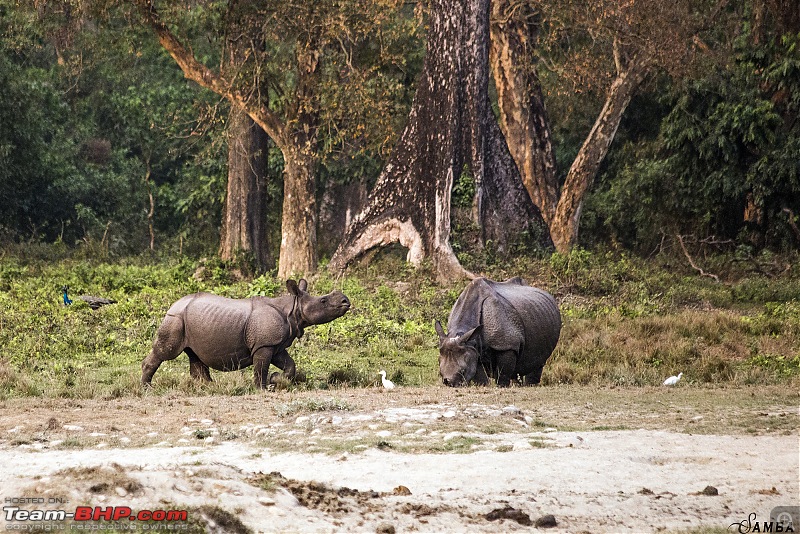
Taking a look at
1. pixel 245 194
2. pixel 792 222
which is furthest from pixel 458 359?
pixel 792 222

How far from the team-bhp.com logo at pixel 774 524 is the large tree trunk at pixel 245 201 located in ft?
65.3

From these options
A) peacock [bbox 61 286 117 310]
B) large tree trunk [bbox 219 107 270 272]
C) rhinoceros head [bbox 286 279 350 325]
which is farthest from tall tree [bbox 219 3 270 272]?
rhinoceros head [bbox 286 279 350 325]

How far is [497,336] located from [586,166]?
15406mm

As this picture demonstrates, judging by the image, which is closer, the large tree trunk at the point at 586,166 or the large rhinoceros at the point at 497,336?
the large rhinoceros at the point at 497,336

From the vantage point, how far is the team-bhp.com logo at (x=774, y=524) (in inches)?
265

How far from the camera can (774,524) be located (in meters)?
6.76

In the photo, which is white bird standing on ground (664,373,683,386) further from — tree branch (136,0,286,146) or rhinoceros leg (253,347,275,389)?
tree branch (136,0,286,146)

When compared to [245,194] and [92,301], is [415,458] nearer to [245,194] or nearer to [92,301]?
[92,301]

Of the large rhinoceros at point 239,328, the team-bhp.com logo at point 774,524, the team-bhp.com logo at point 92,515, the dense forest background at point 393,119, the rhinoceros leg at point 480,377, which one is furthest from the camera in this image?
the dense forest background at point 393,119

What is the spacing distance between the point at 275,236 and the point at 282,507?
94.0 feet

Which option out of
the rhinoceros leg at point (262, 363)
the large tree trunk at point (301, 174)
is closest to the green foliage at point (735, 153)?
the large tree trunk at point (301, 174)

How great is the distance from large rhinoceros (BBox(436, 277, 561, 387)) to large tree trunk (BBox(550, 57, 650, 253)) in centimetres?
1401

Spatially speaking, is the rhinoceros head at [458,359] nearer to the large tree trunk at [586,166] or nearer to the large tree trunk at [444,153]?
the large tree trunk at [444,153]

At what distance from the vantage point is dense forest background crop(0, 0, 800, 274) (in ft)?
78.5
